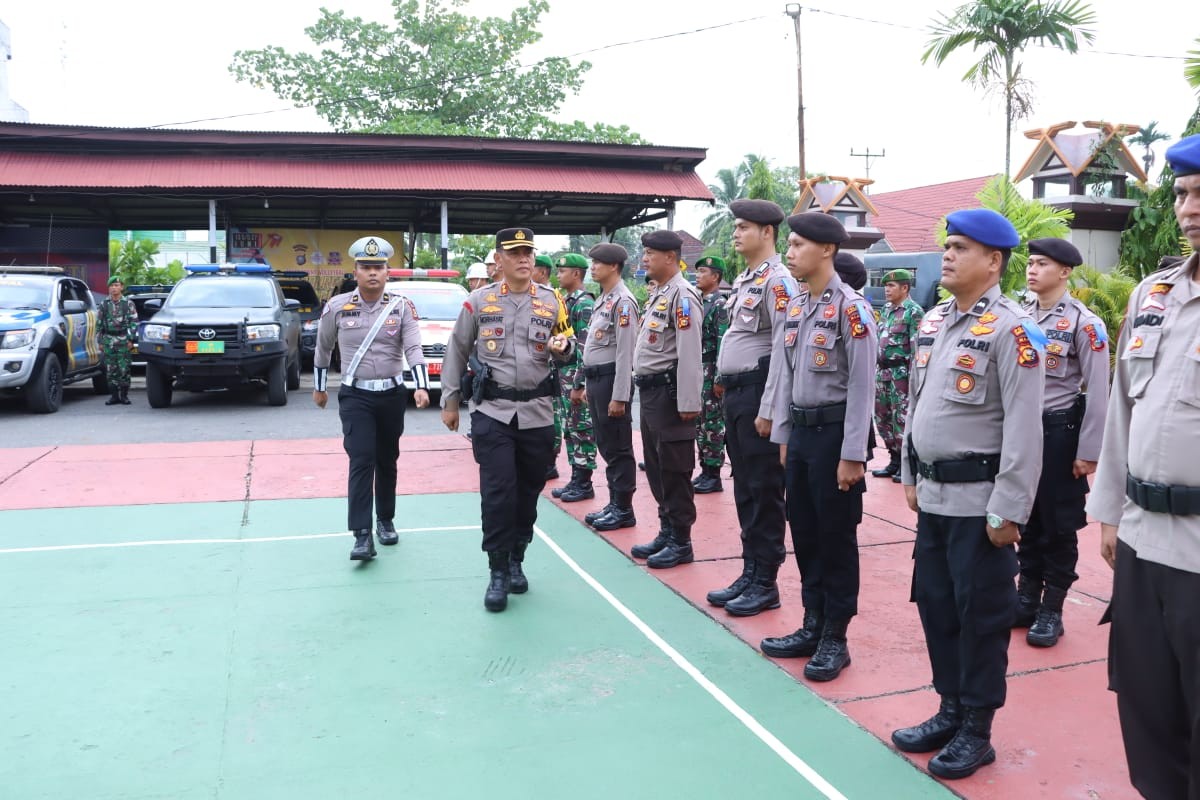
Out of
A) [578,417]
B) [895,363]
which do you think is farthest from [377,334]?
[895,363]

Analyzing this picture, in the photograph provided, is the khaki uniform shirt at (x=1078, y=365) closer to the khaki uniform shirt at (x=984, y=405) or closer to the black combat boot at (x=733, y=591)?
the khaki uniform shirt at (x=984, y=405)

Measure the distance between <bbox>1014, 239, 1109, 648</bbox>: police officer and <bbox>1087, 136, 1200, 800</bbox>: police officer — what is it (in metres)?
1.80

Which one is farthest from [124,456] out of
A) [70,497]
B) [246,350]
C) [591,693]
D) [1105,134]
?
[1105,134]

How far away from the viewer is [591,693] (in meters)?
3.75

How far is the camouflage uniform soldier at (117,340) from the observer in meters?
12.2

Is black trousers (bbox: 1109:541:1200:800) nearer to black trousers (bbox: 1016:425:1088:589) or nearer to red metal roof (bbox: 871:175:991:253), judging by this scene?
black trousers (bbox: 1016:425:1088:589)

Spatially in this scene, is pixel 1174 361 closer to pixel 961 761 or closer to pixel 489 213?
pixel 961 761

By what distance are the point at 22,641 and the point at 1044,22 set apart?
1510 centimetres

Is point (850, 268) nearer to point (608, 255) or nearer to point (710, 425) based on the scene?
point (710, 425)

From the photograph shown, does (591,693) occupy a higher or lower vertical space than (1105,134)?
lower

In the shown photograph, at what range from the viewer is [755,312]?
4707 mm

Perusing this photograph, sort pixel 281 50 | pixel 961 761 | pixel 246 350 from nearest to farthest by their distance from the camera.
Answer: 1. pixel 961 761
2. pixel 246 350
3. pixel 281 50

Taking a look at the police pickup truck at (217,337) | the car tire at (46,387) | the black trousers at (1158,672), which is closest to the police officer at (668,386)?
the black trousers at (1158,672)

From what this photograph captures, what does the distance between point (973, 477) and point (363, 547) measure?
3.63m
